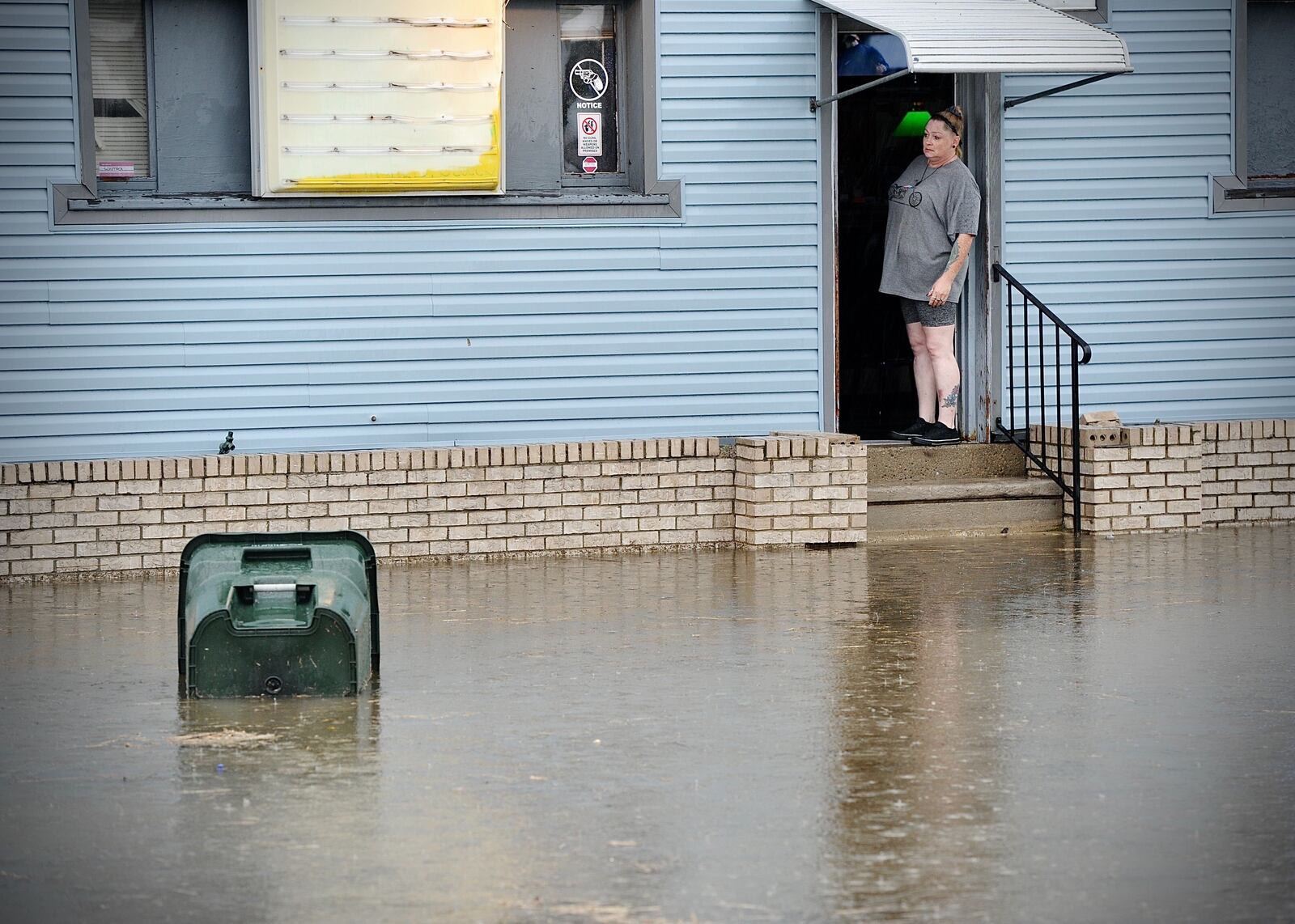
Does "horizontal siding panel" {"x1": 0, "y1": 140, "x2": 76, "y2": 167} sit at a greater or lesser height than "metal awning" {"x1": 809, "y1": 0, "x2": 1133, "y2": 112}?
lesser

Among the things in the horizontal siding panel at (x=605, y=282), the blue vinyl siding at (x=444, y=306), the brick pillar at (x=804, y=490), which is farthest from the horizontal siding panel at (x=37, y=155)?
the brick pillar at (x=804, y=490)

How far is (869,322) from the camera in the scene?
13570 mm

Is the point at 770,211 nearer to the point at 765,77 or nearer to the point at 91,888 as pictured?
the point at 765,77

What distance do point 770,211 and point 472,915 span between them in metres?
7.99

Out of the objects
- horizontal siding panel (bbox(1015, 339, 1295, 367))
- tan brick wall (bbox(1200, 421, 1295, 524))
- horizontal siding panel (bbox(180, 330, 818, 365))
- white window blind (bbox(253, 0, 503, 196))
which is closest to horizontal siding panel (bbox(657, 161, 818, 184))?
horizontal siding panel (bbox(180, 330, 818, 365))

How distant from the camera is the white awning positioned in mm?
11258

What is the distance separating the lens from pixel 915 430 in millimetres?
12703

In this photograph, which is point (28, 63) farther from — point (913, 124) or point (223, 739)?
point (913, 124)

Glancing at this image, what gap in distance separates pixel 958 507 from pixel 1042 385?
1039 millimetres

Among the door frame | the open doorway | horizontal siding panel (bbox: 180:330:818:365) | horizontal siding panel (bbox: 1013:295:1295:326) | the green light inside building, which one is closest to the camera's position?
horizontal siding panel (bbox: 180:330:818:365)

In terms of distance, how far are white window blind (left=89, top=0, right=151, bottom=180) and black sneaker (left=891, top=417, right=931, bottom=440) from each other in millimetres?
5202

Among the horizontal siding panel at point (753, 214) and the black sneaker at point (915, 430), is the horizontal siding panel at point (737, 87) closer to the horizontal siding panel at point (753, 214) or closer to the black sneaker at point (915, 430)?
the horizontal siding panel at point (753, 214)

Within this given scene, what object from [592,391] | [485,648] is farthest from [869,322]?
[485,648]

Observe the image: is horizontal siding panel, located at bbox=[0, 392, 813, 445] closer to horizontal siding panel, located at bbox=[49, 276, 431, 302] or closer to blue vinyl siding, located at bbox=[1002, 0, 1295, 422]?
horizontal siding panel, located at bbox=[49, 276, 431, 302]
